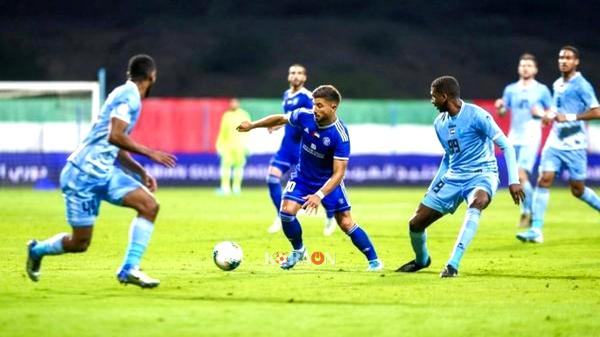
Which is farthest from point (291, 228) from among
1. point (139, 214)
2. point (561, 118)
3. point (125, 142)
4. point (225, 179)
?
point (225, 179)

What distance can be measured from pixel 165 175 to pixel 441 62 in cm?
2133

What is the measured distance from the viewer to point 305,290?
11.1 m

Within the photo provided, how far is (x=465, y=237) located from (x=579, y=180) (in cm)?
554

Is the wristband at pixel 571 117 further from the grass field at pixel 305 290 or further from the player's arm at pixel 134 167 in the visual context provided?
the player's arm at pixel 134 167

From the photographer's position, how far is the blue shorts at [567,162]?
17.4 meters

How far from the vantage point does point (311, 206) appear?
12.0 meters

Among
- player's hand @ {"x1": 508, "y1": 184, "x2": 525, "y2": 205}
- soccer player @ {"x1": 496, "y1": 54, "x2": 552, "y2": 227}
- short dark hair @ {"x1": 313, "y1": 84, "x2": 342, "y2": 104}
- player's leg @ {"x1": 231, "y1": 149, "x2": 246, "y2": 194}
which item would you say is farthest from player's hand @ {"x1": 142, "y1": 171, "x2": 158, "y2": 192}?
player's leg @ {"x1": 231, "y1": 149, "x2": 246, "y2": 194}

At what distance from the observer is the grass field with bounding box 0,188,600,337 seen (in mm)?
8992

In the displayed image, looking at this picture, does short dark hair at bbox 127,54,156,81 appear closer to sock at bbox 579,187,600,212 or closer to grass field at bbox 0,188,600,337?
grass field at bbox 0,188,600,337

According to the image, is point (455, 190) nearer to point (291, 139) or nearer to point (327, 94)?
point (327, 94)

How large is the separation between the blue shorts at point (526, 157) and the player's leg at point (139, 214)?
1037 centimetres

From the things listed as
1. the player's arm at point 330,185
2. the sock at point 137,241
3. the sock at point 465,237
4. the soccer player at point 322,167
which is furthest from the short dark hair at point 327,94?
the sock at point 137,241

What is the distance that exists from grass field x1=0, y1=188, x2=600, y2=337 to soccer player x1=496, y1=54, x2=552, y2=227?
0.87 meters

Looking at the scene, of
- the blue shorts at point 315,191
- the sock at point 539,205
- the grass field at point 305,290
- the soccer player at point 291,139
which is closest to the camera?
the grass field at point 305,290
